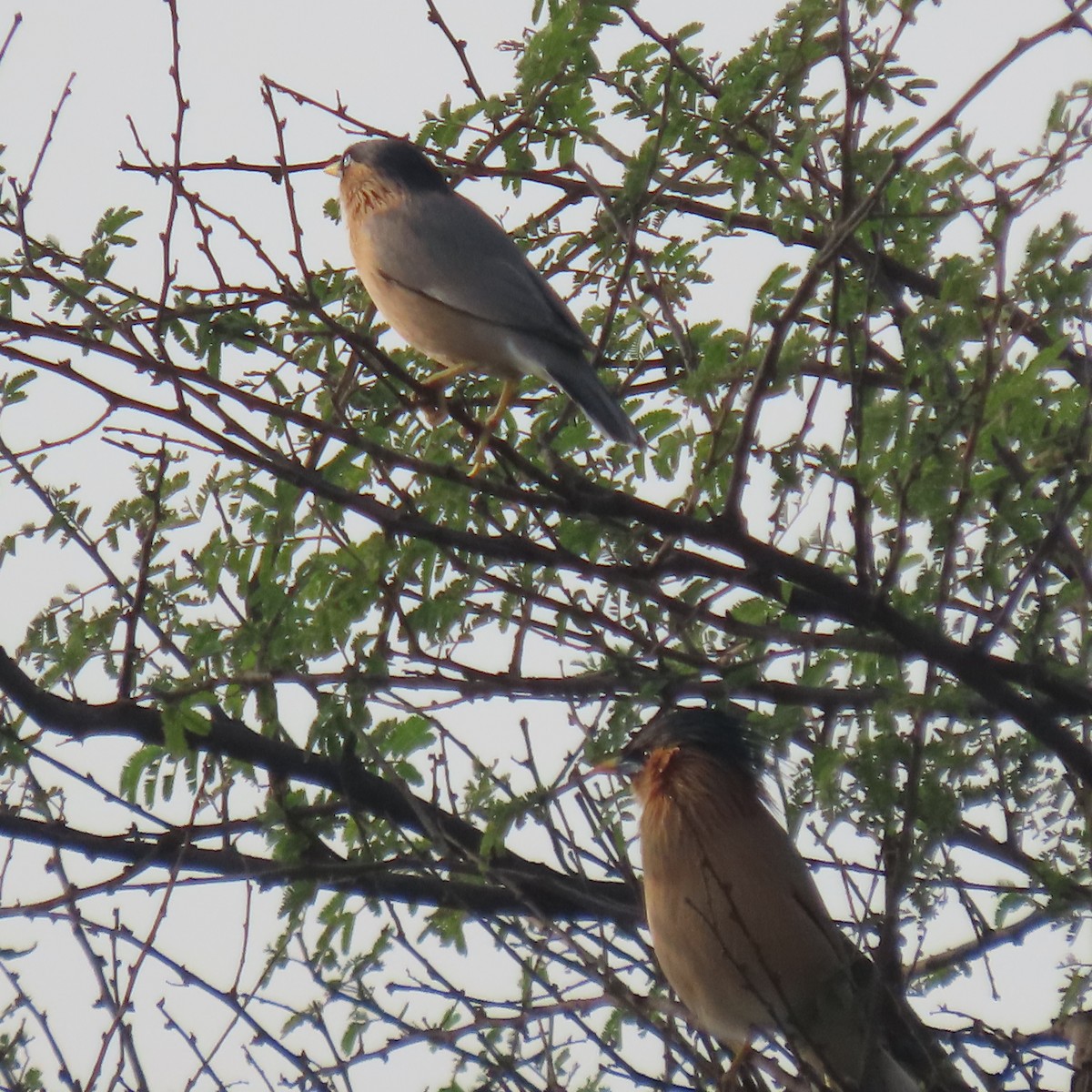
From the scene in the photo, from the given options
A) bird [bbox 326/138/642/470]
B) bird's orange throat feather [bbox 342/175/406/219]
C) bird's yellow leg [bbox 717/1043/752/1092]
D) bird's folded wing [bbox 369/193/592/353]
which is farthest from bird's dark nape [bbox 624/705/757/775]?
bird's orange throat feather [bbox 342/175/406/219]

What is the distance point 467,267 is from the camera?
546cm

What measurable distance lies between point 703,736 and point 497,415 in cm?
122

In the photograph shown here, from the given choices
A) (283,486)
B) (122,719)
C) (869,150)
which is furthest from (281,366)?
(869,150)

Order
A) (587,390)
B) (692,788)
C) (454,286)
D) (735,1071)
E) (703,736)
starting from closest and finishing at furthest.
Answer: (735,1071)
(587,390)
(692,788)
(703,736)
(454,286)

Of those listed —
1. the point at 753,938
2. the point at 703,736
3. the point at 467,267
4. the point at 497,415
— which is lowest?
the point at 753,938

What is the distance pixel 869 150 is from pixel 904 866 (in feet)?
5.42

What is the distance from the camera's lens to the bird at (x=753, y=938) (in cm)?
386

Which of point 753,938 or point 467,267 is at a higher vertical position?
point 467,267

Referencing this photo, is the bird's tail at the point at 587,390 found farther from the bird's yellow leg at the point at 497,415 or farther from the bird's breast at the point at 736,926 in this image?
the bird's breast at the point at 736,926

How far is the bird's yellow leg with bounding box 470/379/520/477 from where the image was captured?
418 cm

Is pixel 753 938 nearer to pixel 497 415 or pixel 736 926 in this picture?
pixel 736 926

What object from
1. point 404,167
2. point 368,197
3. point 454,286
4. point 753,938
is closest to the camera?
point 753,938

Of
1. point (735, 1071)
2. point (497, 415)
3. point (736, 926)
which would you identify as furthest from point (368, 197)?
point (735, 1071)

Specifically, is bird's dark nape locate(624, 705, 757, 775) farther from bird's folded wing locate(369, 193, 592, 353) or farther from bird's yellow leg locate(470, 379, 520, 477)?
bird's folded wing locate(369, 193, 592, 353)
